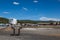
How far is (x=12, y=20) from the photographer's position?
41.6m

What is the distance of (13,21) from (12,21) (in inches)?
10.6

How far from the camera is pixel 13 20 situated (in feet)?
136

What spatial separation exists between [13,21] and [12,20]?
0.59 metres

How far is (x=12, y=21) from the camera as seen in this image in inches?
1612

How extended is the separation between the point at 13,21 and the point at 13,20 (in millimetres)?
525

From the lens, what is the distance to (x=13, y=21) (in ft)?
135

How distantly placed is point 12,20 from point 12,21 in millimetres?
669

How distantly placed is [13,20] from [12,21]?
0.69 m

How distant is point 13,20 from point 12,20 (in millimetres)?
236
